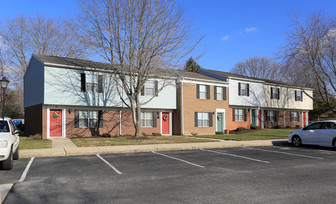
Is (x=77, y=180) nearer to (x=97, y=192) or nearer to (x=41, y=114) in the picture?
(x=97, y=192)

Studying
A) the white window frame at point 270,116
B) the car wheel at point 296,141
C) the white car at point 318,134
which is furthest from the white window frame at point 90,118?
the white window frame at point 270,116

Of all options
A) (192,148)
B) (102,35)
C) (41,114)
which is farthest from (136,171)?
(41,114)

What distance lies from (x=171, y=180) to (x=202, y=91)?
20.5 m

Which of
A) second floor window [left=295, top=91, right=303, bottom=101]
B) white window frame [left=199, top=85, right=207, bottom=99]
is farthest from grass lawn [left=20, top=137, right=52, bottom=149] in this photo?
second floor window [left=295, top=91, right=303, bottom=101]

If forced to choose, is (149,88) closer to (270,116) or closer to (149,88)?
(149,88)

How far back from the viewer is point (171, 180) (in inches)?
299

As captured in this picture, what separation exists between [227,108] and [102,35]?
15.6 metres

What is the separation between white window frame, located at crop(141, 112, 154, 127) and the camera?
25.1m

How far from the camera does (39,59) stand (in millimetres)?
21141

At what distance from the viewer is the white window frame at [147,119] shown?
2512 cm

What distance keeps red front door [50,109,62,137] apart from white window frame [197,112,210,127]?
12.5 m

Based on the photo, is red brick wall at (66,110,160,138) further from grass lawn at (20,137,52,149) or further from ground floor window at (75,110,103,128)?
grass lawn at (20,137,52,149)

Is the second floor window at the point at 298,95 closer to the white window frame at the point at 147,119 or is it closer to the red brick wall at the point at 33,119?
the white window frame at the point at 147,119

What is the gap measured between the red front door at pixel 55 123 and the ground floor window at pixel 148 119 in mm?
6969
